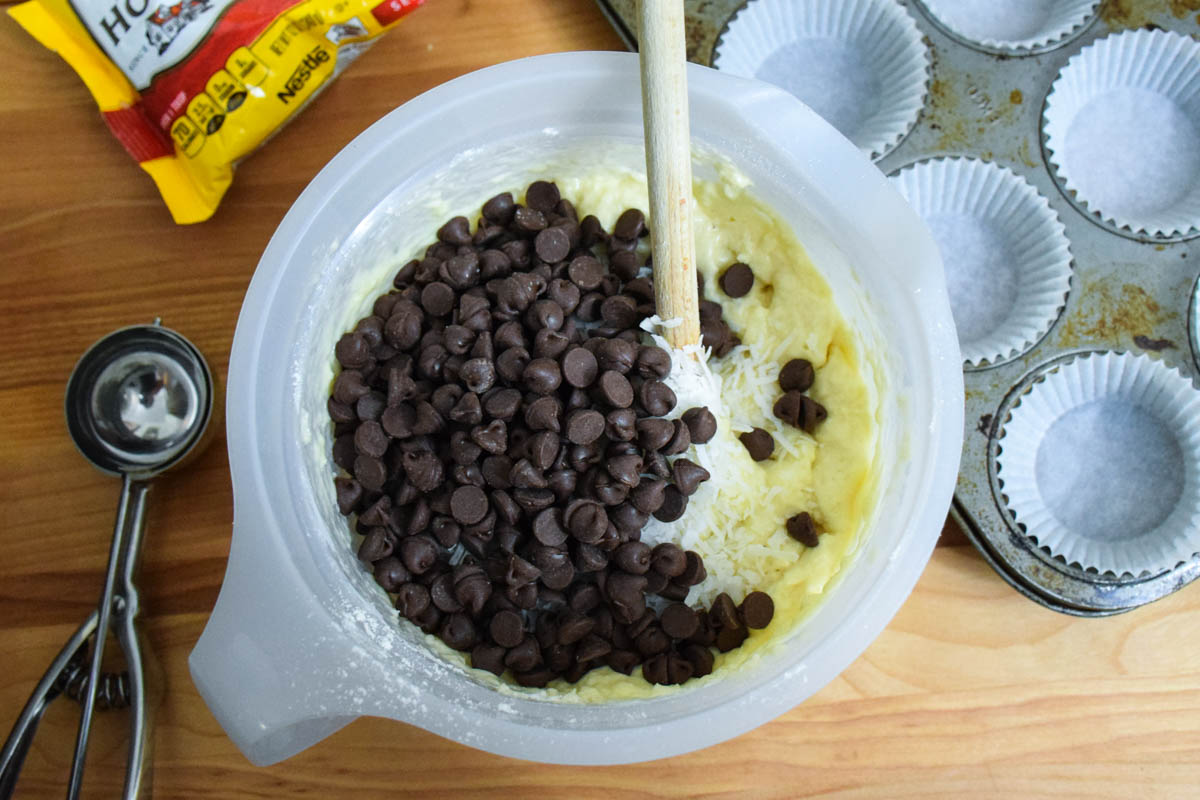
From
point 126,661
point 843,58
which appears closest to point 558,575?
point 126,661

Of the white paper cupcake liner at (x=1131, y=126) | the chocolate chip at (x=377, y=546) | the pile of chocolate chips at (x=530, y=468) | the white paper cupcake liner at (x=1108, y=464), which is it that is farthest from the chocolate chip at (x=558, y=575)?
the white paper cupcake liner at (x=1131, y=126)

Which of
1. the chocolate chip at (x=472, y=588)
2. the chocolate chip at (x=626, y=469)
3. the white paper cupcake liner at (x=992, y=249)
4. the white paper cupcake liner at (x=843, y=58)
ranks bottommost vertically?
the chocolate chip at (x=472, y=588)

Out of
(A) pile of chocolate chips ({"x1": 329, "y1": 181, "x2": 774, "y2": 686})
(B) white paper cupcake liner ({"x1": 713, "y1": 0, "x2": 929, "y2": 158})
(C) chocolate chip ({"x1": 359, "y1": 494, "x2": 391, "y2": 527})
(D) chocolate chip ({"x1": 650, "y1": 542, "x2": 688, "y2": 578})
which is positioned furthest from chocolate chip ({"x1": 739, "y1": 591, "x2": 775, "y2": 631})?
(B) white paper cupcake liner ({"x1": 713, "y1": 0, "x2": 929, "y2": 158})

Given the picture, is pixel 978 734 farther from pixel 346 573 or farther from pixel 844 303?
pixel 346 573

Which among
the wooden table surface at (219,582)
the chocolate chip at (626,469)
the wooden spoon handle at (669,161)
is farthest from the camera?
the wooden table surface at (219,582)

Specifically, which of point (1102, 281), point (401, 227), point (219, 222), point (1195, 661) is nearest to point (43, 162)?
point (219, 222)

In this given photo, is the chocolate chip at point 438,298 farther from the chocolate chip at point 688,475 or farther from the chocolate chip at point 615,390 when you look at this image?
the chocolate chip at point 688,475
